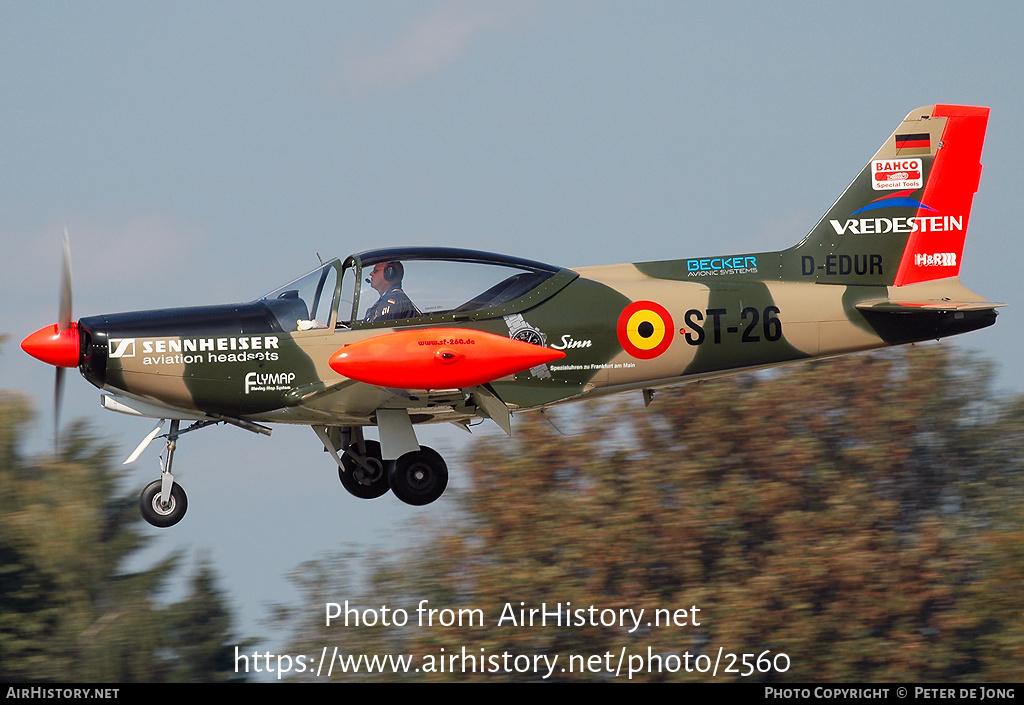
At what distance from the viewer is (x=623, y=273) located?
1397 centimetres

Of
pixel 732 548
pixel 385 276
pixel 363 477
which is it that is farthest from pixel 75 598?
pixel 385 276

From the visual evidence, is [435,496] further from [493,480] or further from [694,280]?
[493,480]

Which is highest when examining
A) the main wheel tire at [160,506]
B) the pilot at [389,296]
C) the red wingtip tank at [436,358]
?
the pilot at [389,296]

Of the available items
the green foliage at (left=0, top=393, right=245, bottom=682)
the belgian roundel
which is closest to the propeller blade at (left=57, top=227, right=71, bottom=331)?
the belgian roundel

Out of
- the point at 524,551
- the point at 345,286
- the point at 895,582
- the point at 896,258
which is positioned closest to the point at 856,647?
the point at 895,582

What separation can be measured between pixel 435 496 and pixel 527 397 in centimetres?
135

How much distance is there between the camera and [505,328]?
1301 centimetres

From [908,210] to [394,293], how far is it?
5.91 metres

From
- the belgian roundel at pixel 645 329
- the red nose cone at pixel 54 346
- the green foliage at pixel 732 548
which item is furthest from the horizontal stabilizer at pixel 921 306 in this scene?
the green foliage at pixel 732 548

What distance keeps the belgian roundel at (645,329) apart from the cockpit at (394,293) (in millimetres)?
1054

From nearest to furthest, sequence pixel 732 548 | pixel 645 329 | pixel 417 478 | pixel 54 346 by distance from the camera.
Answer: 1. pixel 54 346
2. pixel 417 478
3. pixel 645 329
4. pixel 732 548

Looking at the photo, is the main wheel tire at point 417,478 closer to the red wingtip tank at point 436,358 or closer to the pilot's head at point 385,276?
the red wingtip tank at point 436,358

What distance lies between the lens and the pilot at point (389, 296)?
12.7m

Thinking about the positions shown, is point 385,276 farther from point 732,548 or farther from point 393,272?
point 732,548
